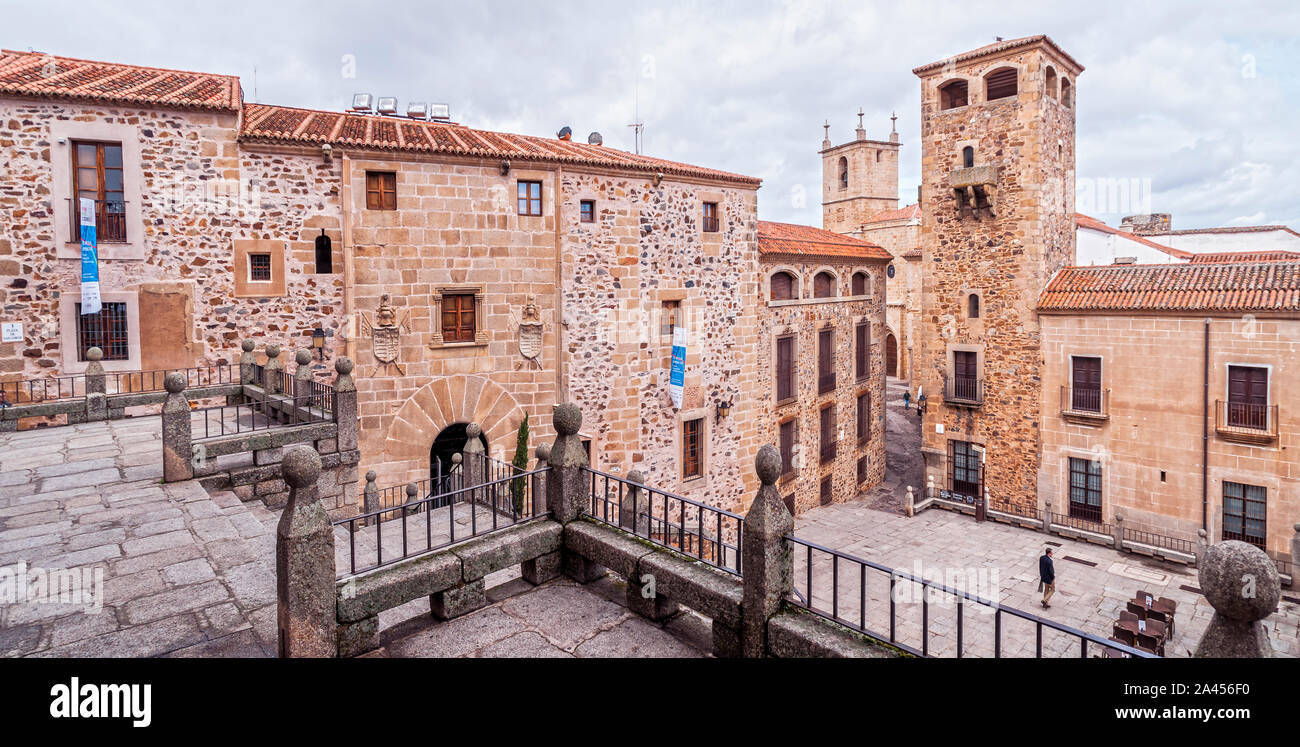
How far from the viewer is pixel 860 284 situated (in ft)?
80.0

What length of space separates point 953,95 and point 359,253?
776 inches

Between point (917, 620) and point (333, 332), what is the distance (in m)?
13.7

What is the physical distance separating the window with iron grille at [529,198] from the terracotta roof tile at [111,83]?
5951 millimetres

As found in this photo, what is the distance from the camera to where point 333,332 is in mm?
14516

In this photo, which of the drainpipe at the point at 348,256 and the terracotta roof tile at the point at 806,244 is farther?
the terracotta roof tile at the point at 806,244

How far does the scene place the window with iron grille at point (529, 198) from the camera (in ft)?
51.5

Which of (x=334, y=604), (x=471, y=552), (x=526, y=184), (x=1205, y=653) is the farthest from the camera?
(x=526, y=184)

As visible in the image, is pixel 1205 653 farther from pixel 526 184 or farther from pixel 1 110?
pixel 1 110

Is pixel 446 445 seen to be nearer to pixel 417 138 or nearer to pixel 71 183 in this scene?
pixel 417 138

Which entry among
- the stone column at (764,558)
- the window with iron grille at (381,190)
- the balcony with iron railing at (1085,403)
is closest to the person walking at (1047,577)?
the balcony with iron railing at (1085,403)

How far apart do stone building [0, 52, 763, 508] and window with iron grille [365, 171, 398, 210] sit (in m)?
0.04

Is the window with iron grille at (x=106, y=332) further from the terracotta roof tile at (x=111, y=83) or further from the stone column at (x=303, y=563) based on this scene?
the stone column at (x=303, y=563)

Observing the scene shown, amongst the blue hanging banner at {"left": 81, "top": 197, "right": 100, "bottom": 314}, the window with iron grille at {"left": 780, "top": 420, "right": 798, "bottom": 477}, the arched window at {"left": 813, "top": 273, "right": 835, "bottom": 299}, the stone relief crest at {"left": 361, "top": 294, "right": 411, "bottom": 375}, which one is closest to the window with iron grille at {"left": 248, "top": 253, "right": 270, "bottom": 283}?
the stone relief crest at {"left": 361, "top": 294, "right": 411, "bottom": 375}
